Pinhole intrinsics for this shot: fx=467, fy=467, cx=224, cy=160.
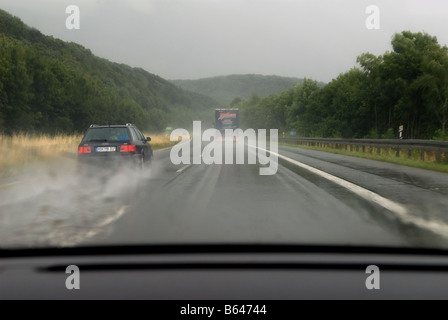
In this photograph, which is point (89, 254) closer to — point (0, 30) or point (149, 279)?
point (149, 279)

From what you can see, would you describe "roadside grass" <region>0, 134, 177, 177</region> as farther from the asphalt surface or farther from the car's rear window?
the asphalt surface

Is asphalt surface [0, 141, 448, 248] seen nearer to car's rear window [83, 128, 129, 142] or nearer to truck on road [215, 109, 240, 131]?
car's rear window [83, 128, 129, 142]

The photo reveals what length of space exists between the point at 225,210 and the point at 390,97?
73.3m

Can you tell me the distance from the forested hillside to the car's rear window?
50185mm

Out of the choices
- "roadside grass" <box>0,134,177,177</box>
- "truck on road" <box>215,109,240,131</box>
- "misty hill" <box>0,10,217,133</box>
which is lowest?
"roadside grass" <box>0,134,177,177</box>

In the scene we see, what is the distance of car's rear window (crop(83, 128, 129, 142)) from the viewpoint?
1436cm

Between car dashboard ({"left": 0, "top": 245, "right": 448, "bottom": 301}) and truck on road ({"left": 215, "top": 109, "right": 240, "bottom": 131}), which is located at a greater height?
truck on road ({"left": 215, "top": 109, "right": 240, "bottom": 131})

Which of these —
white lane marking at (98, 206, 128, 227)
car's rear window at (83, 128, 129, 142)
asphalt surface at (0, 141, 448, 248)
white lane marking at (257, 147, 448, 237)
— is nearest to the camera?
asphalt surface at (0, 141, 448, 248)

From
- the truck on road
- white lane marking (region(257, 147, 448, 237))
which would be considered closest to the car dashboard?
white lane marking (region(257, 147, 448, 237))

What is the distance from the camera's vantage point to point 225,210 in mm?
7836

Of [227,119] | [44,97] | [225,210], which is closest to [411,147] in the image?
[225,210]

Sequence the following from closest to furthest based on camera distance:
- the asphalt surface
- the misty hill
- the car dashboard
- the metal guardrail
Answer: the car dashboard < the asphalt surface < the metal guardrail < the misty hill

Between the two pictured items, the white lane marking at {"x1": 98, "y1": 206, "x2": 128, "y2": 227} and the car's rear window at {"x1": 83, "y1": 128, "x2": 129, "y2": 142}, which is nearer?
the white lane marking at {"x1": 98, "y1": 206, "x2": 128, "y2": 227}

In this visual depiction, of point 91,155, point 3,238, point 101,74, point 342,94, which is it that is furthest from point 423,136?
point 101,74
